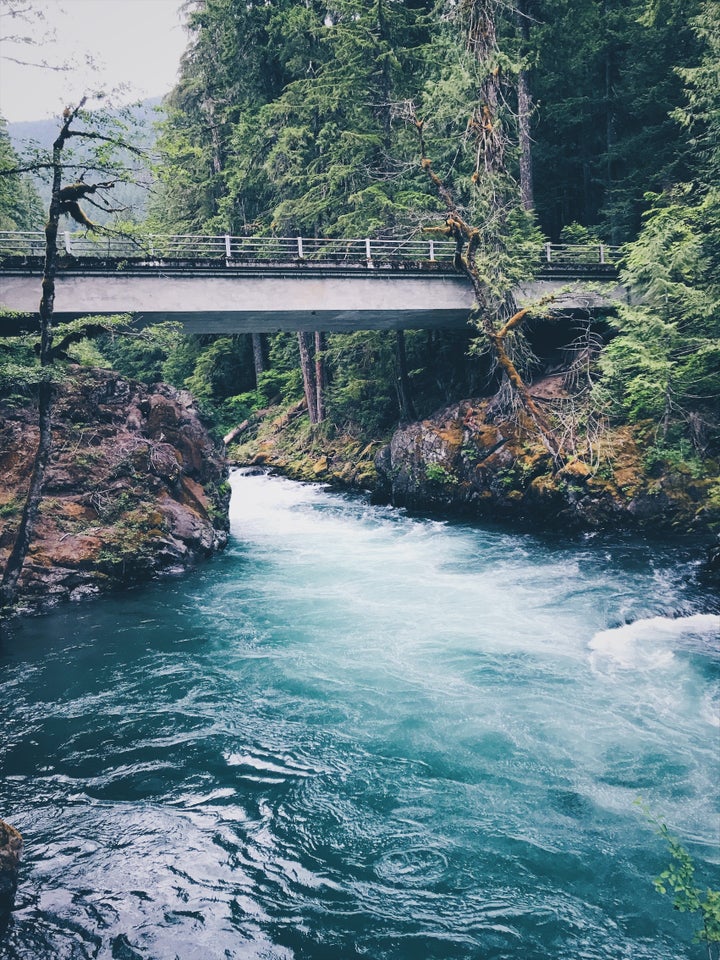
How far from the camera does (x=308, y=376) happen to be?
26.7 m

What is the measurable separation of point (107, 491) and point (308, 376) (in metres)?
15.2

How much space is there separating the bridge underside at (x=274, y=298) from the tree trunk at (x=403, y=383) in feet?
6.69

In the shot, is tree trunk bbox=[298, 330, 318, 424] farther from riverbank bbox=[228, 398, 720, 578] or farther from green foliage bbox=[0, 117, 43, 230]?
green foliage bbox=[0, 117, 43, 230]

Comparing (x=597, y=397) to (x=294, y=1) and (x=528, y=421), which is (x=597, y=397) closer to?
(x=528, y=421)

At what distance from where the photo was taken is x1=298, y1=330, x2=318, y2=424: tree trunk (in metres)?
26.2

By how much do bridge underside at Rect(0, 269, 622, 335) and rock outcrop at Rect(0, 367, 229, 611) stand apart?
1.90 meters

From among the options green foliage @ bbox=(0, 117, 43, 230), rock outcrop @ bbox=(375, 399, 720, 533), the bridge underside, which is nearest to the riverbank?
rock outcrop @ bbox=(375, 399, 720, 533)

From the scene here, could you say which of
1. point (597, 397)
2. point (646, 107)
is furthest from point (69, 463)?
point (646, 107)

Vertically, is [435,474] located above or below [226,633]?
above

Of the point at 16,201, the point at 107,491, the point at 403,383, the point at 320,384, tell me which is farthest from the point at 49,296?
the point at 320,384

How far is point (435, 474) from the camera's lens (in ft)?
57.1

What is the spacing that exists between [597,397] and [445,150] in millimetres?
11512

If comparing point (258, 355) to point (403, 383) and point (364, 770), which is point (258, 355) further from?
point (364, 770)

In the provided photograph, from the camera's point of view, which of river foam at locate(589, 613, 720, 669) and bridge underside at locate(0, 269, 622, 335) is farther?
bridge underside at locate(0, 269, 622, 335)
